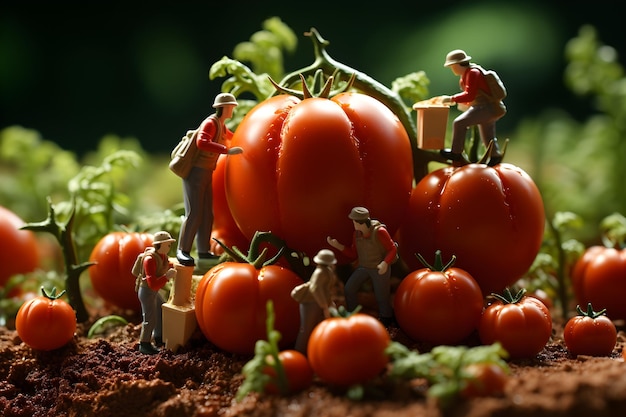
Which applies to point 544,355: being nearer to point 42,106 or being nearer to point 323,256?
point 323,256

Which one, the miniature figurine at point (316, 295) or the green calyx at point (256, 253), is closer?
the miniature figurine at point (316, 295)

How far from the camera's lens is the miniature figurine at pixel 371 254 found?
191 cm

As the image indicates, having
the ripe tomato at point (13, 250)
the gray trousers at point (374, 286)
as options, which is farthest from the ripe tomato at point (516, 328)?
the ripe tomato at point (13, 250)

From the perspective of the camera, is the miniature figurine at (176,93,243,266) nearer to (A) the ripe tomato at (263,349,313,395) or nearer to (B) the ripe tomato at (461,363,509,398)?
(A) the ripe tomato at (263,349,313,395)

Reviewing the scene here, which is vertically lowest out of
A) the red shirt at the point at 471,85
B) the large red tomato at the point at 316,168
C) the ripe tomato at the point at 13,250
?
the ripe tomato at the point at 13,250

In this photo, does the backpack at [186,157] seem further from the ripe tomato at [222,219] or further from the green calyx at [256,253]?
the green calyx at [256,253]

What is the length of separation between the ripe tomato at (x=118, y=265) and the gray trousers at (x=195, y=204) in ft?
0.87

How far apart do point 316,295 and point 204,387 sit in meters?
0.39

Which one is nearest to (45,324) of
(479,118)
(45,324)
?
(45,324)

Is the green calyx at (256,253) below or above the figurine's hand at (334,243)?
below

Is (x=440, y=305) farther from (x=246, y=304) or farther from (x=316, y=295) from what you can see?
(x=246, y=304)

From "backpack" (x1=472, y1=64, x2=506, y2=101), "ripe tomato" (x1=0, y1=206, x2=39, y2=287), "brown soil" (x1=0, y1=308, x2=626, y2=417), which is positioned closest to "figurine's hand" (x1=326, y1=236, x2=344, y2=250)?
"brown soil" (x1=0, y1=308, x2=626, y2=417)

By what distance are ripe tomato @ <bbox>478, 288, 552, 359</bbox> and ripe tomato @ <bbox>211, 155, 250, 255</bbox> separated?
78 centimetres

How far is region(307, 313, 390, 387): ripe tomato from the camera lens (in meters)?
1.61
